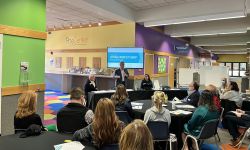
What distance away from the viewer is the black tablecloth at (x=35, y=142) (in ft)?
6.30

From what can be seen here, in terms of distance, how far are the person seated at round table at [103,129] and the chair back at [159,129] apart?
125cm

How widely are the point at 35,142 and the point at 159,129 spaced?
1779 mm

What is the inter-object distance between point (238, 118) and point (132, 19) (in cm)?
506

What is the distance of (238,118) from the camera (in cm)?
455

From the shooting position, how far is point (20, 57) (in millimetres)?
4496

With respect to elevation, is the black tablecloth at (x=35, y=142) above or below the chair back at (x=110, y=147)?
below

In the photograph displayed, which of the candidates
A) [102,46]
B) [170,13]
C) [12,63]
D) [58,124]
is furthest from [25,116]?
[102,46]

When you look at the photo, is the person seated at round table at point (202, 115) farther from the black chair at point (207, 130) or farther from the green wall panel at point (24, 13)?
the green wall panel at point (24, 13)

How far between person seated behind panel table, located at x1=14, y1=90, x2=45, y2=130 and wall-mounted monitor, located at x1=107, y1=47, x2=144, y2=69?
18.0 feet

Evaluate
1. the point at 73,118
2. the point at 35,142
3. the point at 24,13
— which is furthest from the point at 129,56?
the point at 35,142

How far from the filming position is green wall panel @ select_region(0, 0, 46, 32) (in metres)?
4.14

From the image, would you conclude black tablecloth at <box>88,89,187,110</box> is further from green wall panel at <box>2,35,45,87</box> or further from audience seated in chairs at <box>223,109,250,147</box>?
audience seated in chairs at <box>223,109,250,147</box>

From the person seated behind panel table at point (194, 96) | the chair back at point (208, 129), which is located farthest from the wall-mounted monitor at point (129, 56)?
the chair back at point (208, 129)

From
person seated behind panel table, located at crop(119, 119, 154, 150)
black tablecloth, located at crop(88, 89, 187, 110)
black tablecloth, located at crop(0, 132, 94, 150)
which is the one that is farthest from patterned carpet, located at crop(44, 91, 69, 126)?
person seated behind panel table, located at crop(119, 119, 154, 150)
